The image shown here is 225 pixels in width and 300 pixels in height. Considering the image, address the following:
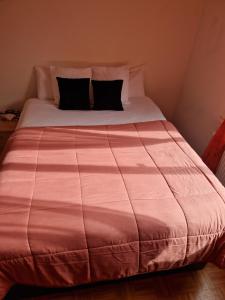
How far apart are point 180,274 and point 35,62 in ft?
7.76

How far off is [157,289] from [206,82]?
2.01 metres

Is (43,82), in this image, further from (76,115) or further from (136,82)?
(136,82)

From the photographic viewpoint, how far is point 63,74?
2.39 meters

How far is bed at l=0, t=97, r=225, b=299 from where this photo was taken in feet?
3.90

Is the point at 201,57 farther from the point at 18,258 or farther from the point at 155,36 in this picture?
the point at 18,258

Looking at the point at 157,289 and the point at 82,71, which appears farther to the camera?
the point at 82,71

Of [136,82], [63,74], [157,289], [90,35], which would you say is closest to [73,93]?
[63,74]

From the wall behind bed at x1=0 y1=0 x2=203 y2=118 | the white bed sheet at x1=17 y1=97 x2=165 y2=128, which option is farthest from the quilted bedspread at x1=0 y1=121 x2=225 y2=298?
the wall behind bed at x1=0 y1=0 x2=203 y2=118

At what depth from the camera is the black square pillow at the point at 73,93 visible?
2.33m

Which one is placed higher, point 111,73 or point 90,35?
point 90,35

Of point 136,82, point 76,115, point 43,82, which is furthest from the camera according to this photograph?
point 136,82

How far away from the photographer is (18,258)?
44.6 inches

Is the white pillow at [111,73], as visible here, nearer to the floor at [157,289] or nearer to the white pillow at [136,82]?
the white pillow at [136,82]

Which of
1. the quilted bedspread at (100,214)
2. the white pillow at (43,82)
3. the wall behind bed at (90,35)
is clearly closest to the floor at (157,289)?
the quilted bedspread at (100,214)
